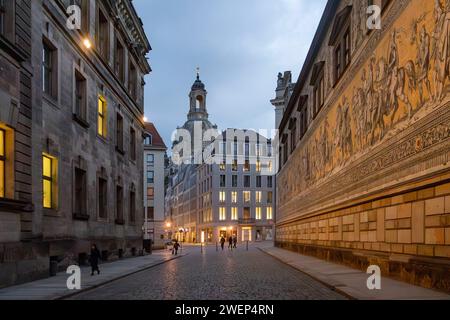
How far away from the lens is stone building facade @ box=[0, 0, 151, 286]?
1723 centimetres

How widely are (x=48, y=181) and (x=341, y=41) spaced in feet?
53.8

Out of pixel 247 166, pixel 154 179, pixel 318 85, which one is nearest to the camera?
pixel 318 85

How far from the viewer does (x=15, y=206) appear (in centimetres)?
1680

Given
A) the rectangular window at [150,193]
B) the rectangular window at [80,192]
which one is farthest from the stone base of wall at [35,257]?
the rectangular window at [150,193]

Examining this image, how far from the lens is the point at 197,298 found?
1368 cm

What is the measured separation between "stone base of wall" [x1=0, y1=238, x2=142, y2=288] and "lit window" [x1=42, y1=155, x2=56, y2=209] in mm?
1728

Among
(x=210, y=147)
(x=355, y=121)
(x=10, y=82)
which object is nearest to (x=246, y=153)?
(x=210, y=147)

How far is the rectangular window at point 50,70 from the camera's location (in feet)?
72.2

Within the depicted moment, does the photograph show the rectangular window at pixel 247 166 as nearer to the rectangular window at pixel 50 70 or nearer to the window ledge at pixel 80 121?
the window ledge at pixel 80 121

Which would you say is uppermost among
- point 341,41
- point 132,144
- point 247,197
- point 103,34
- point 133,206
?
point 103,34

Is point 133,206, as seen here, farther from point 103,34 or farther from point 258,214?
point 258,214

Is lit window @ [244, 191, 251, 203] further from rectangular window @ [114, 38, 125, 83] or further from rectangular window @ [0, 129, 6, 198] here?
rectangular window @ [0, 129, 6, 198]

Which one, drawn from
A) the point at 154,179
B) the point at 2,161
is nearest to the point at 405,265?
the point at 2,161

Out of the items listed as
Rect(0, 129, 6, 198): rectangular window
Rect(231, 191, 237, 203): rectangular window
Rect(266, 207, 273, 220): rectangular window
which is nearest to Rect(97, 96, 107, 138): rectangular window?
Rect(0, 129, 6, 198): rectangular window
